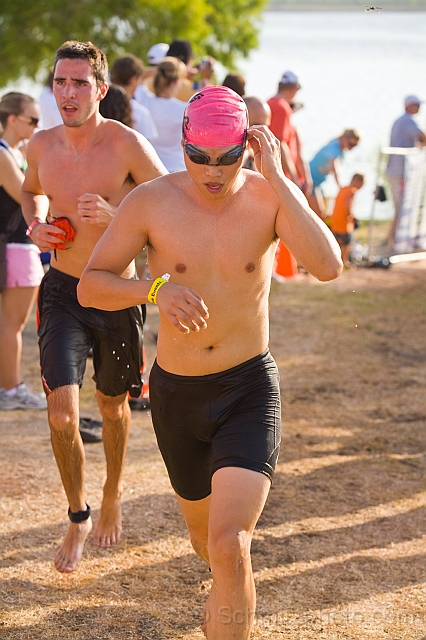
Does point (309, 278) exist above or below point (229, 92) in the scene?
below

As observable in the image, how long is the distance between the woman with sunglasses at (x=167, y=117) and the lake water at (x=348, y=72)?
2.83m

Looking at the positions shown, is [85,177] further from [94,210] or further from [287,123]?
[287,123]

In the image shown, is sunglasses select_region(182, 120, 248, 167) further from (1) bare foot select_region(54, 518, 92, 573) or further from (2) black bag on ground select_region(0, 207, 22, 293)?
(2) black bag on ground select_region(0, 207, 22, 293)

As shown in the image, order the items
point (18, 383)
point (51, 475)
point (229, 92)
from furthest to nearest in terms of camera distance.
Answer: point (18, 383) → point (51, 475) → point (229, 92)

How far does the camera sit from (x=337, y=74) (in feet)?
177

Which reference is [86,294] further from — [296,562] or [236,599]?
[296,562]

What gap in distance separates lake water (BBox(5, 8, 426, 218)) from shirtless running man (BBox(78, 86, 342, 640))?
540 inches

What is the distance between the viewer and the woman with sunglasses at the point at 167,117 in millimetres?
8188

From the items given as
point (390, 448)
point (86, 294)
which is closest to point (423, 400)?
point (390, 448)

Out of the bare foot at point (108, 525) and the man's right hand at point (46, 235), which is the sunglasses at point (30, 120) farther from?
the bare foot at point (108, 525)

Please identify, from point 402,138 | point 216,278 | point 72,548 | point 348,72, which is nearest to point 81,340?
point 72,548

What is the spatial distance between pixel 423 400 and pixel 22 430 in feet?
10.5

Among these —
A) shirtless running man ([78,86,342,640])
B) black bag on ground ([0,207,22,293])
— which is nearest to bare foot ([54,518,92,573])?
shirtless running man ([78,86,342,640])

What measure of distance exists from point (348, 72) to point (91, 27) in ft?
70.9
